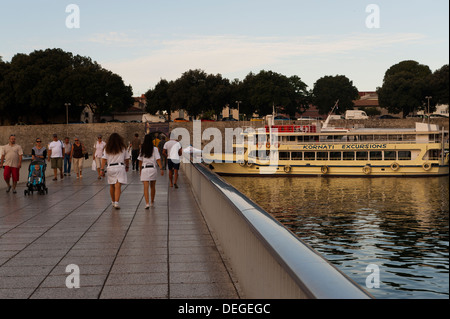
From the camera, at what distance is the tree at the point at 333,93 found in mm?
115875

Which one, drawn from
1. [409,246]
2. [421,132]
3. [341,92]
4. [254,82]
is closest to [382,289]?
[409,246]

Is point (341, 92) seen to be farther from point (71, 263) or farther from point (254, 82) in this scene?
point (71, 263)

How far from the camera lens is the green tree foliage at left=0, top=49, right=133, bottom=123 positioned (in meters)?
92.4

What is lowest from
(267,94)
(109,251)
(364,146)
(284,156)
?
(284,156)

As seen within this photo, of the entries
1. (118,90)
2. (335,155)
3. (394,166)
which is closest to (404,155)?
(394,166)

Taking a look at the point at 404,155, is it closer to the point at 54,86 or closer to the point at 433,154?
the point at 433,154

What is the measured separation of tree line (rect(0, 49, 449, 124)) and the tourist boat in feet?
144

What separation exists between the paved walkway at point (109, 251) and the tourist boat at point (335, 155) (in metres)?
37.0

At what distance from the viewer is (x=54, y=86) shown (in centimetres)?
9281

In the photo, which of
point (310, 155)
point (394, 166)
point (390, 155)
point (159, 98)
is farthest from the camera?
point (159, 98)

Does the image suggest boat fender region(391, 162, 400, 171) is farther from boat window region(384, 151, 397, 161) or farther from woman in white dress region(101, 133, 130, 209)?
woman in white dress region(101, 133, 130, 209)

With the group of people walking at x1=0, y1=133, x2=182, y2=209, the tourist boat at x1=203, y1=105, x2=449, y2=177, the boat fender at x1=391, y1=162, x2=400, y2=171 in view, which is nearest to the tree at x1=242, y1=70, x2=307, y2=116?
the tourist boat at x1=203, y1=105, x2=449, y2=177

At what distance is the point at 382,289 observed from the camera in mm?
14398

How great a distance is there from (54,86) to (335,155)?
57.9 m
